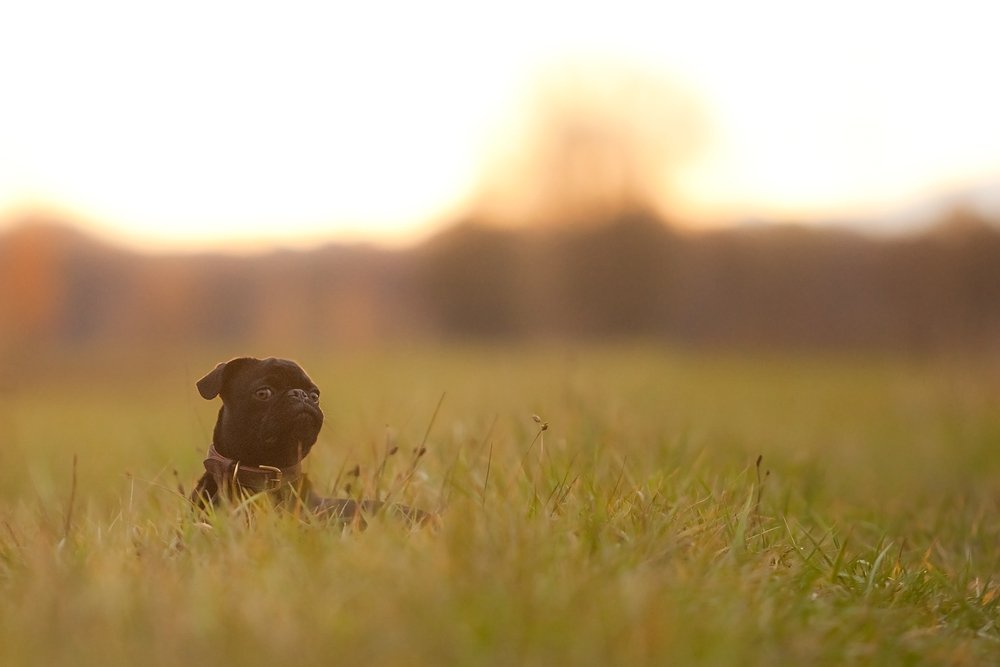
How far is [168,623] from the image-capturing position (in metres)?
2.02

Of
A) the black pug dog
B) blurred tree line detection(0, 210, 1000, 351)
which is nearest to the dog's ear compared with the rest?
the black pug dog

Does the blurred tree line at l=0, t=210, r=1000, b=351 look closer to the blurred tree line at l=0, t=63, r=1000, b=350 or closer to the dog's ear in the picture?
the blurred tree line at l=0, t=63, r=1000, b=350

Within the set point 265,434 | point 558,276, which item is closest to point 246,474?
point 265,434

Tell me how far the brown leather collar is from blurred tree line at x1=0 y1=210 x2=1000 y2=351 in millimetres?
11735

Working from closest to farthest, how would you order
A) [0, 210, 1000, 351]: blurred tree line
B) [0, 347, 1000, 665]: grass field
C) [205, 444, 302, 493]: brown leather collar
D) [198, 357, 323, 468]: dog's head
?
[0, 347, 1000, 665]: grass field, [198, 357, 323, 468]: dog's head, [205, 444, 302, 493]: brown leather collar, [0, 210, 1000, 351]: blurred tree line

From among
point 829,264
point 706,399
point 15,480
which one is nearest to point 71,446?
point 15,480

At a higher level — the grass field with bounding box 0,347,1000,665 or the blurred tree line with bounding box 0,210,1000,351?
the blurred tree line with bounding box 0,210,1000,351

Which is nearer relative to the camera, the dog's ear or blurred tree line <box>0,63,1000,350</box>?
the dog's ear

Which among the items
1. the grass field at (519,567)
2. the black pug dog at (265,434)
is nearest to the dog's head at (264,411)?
the black pug dog at (265,434)

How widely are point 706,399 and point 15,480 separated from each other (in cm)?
774

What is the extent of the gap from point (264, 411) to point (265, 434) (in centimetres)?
8

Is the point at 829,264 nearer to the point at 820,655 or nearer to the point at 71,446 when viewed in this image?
the point at 71,446

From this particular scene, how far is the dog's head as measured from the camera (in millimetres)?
2740

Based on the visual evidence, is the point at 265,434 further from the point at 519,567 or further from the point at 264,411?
the point at 519,567
